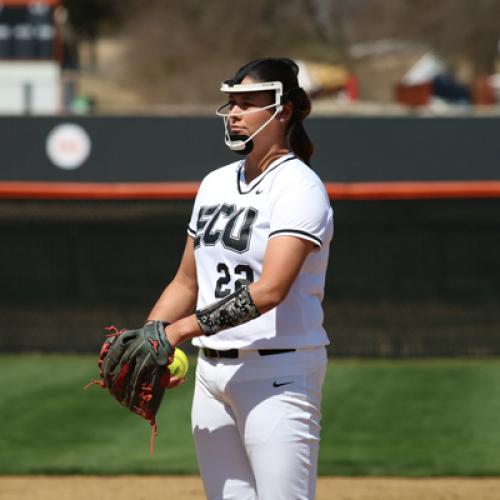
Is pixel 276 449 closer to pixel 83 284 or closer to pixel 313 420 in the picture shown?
pixel 313 420

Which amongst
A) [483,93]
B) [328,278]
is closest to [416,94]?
[483,93]

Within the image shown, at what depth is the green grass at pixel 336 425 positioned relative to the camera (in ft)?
23.0

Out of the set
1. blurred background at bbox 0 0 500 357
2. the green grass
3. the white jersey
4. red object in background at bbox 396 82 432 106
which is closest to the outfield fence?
blurred background at bbox 0 0 500 357

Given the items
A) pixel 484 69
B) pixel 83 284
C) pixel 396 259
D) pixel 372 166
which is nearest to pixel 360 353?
pixel 396 259

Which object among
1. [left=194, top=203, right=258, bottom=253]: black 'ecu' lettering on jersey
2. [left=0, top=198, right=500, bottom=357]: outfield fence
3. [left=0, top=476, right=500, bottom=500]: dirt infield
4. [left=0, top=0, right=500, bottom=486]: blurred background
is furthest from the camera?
[left=0, top=198, right=500, bottom=357]: outfield fence

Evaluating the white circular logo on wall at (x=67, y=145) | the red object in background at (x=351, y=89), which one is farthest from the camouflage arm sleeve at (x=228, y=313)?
the red object in background at (x=351, y=89)

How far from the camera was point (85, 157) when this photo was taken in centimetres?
1543

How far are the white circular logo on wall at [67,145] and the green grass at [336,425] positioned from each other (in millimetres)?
5925

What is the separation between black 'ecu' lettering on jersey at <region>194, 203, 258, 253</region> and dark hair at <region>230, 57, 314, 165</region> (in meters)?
0.31

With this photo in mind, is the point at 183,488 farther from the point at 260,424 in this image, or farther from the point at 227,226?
the point at 227,226

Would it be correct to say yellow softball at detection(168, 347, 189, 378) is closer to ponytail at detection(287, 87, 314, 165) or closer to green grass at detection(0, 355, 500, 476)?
ponytail at detection(287, 87, 314, 165)

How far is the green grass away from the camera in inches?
276

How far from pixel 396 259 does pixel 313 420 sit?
6753mm

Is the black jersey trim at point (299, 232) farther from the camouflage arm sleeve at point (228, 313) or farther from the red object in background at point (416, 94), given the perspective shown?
the red object in background at point (416, 94)
